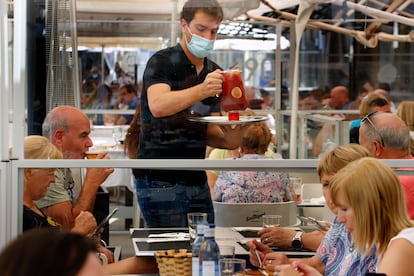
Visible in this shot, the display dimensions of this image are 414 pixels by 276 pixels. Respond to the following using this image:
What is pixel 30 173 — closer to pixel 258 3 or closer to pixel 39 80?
pixel 39 80

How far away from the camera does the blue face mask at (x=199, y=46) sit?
14.5 feet

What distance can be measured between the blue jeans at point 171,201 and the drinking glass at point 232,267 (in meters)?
0.89

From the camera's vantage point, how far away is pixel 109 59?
16.5 ft

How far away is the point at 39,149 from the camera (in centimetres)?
422

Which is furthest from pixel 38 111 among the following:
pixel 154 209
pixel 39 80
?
pixel 154 209

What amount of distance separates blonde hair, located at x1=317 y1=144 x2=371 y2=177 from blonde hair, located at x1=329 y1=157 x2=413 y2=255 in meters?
0.55

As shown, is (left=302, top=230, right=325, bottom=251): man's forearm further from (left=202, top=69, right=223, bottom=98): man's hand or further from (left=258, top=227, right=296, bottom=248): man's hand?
(left=202, top=69, right=223, bottom=98): man's hand

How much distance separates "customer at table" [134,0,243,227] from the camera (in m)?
4.32

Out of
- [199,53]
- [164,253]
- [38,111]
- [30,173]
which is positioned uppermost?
[199,53]

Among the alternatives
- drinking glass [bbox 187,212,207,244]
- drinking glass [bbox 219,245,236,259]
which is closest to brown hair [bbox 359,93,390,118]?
drinking glass [bbox 187,212,207,244]

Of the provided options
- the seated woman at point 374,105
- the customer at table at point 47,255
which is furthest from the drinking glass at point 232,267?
the seated woman at point 374,105

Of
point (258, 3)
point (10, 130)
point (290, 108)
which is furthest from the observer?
point (290, 108)

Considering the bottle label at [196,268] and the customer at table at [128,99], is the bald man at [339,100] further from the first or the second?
the bottle label at [196,268]

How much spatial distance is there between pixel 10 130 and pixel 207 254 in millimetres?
1318
